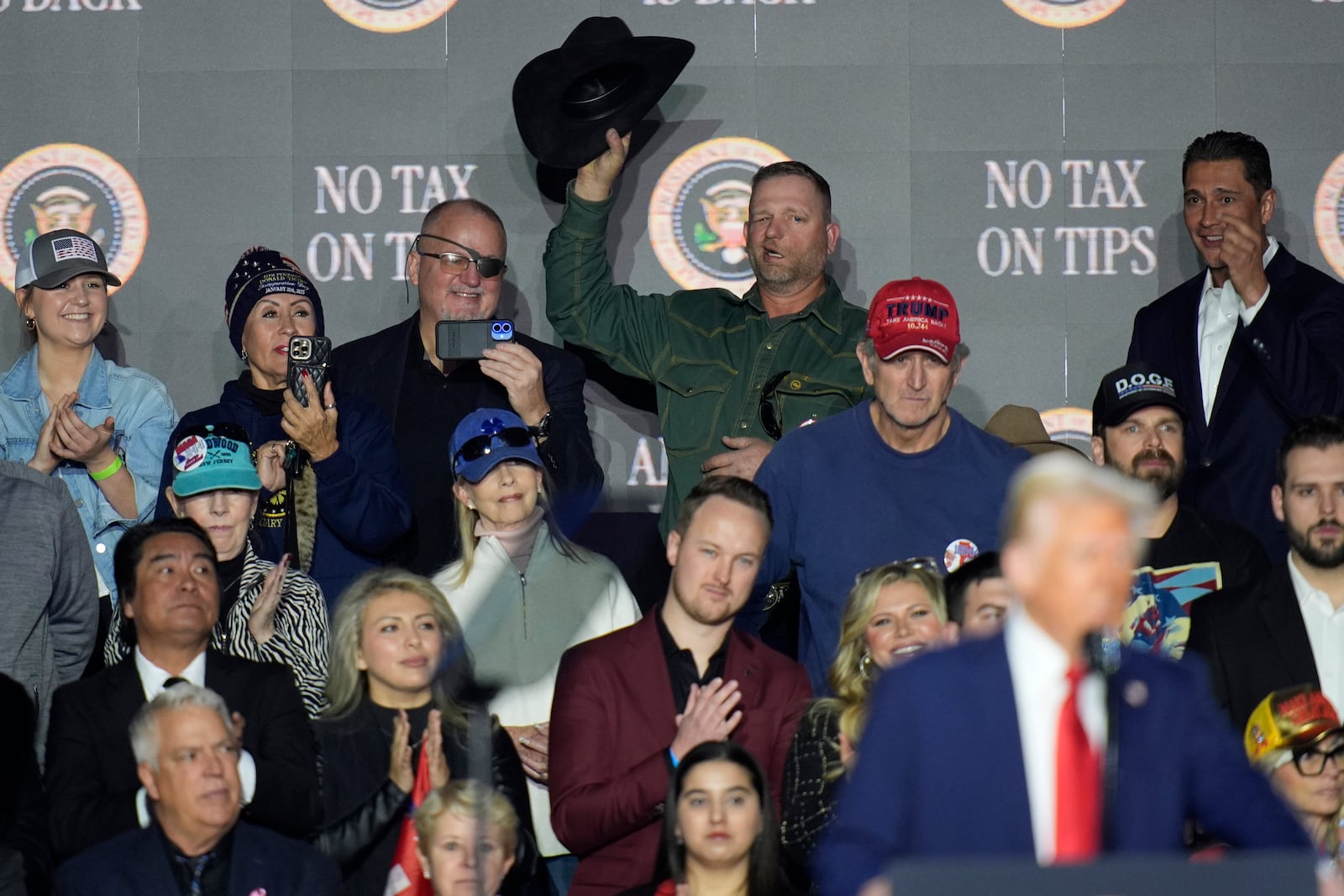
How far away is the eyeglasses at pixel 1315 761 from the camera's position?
4453 millimetres

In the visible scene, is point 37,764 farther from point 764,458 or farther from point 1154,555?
point 1154,555

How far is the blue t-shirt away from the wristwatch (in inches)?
30.6

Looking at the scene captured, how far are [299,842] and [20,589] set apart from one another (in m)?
1.29

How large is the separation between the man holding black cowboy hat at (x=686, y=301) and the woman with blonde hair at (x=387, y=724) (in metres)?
1.41

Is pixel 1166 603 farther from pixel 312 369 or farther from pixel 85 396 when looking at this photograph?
pixel 85 396

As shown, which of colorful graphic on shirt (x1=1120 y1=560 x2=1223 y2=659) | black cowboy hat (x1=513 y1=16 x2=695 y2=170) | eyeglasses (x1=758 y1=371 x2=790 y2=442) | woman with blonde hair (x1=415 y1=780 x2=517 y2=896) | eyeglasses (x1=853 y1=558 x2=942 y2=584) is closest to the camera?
woman with blonde hair (x1=415 y1=780 x2=517 y2=896)

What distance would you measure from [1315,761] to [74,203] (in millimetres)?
4989

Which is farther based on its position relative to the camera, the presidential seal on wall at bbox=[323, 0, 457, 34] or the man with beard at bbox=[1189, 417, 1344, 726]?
the presidential seal on wall at bbox=[323, 0, 457, 34]

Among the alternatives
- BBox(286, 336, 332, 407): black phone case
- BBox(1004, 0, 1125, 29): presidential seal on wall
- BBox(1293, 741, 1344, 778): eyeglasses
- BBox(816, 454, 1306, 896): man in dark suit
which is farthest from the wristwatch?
BBox(816, 454, 1306, 896): man in dark suit

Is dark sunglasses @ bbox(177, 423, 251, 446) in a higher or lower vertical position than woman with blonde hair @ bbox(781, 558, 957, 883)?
higher

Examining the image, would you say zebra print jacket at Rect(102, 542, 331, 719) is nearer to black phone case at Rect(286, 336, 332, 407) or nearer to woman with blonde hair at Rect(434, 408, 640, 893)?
woman with blonde hair at Rect(434, 408, 640, 893)

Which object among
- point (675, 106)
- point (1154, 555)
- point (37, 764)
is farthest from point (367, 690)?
point (675, 106)

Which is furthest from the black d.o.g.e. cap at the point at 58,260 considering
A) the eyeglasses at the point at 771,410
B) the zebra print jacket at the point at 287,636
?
the eyeglasses at the point at 771,410

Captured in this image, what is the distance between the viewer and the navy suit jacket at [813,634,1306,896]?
2.62 m
